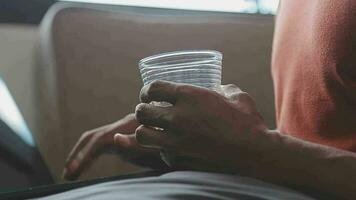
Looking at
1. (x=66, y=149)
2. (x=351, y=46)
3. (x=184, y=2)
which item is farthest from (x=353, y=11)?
(x=184, y=2)

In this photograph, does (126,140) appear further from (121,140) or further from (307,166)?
(307,166)

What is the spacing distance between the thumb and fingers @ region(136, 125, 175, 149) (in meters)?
0.25

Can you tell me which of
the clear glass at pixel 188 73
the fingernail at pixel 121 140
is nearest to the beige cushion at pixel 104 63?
the fingernail at pixel 121 140

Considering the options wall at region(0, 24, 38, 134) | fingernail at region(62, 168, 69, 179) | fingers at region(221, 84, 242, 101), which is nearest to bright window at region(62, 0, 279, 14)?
wall at region(0, 24, 38, 134)

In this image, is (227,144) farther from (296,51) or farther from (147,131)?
(296,51)

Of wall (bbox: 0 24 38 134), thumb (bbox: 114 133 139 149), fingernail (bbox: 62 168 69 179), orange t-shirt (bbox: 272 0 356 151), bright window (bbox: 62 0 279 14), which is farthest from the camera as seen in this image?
bright window (bbox: 62 0 279 14)

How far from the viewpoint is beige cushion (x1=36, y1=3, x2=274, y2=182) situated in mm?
1281

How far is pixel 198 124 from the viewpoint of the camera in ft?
2.48

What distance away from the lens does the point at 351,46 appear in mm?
870

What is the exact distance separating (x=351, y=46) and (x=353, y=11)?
0.05 m

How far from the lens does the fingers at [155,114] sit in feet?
2.44

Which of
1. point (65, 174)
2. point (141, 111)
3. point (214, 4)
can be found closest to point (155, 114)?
point (141, 111)

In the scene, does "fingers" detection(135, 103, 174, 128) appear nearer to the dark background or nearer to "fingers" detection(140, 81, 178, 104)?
"fingers" detection(140, 81, 178, 104)

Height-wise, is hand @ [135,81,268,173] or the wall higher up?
hand @ [135,81,268,173]
